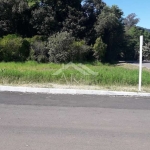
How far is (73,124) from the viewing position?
575cm

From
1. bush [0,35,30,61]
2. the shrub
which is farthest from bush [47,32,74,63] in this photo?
the shrub

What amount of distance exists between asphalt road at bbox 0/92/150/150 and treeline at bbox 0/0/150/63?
26447mm

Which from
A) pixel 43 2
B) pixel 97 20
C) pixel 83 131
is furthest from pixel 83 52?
pixel 83 131

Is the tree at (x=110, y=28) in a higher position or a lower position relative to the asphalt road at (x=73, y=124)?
higher

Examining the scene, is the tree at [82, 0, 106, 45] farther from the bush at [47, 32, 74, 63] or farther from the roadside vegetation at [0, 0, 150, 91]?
the bush at [47, 32, 74, 63]

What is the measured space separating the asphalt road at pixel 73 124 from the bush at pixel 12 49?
26657 millimetres

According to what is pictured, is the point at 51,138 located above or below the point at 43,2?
below

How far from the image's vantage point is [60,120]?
19.9 ft

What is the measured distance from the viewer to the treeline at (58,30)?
34.9 m

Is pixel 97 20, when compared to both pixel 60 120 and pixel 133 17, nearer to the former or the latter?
pixel 60 120

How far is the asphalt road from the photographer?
4434 millimetres

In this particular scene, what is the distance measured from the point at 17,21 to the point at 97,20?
43.9ft

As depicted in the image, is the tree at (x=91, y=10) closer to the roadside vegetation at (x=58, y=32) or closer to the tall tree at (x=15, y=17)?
the roadside vegetation at (x=58, y=32)

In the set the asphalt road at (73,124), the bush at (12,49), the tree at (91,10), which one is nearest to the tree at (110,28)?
the tree at (91,10)
